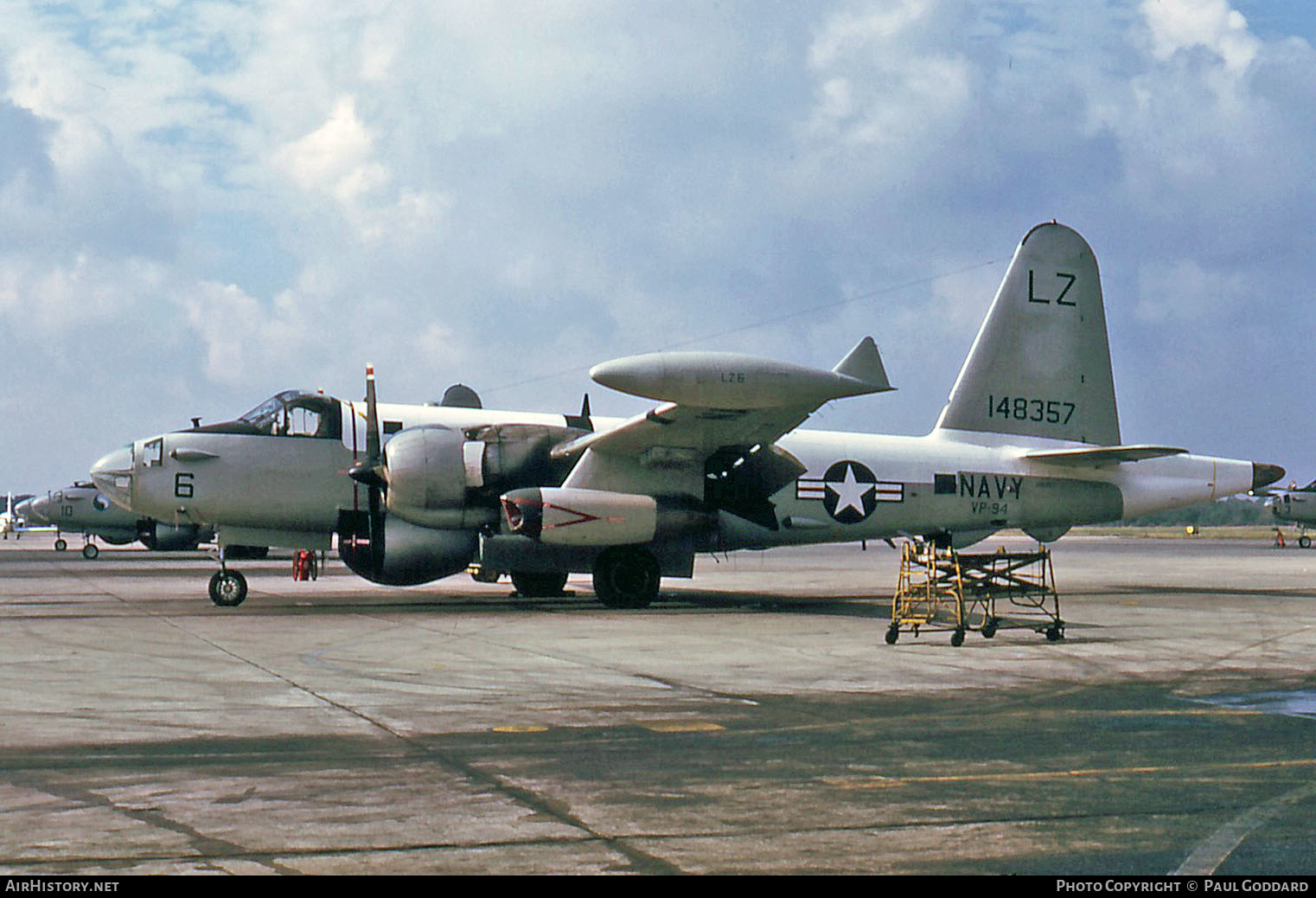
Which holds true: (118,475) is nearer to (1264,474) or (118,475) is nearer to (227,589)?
(227,589)

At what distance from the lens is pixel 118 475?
23125 millimetres

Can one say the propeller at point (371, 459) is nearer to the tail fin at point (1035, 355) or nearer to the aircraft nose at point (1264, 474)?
the tail fin at point (1035, 355)

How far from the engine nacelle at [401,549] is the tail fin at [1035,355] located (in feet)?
34.4

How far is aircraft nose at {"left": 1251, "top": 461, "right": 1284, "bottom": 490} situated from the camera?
27125 mm

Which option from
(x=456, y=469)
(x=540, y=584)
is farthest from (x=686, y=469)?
(x=540, y=584)

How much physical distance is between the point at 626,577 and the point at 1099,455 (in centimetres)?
960

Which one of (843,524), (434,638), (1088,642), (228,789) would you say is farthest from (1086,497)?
(228,789)

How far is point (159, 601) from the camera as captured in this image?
25.0m

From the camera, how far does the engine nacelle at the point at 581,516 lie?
21.5 metres

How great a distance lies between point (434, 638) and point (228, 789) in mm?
9844

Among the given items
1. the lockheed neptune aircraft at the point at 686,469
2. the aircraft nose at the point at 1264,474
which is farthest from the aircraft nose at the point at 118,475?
the aircraft nose at the point at 1264,474

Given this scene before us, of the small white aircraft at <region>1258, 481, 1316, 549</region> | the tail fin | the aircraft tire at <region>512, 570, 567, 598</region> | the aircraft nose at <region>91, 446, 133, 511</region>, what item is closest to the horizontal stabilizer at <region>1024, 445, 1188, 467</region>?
the tail fin
